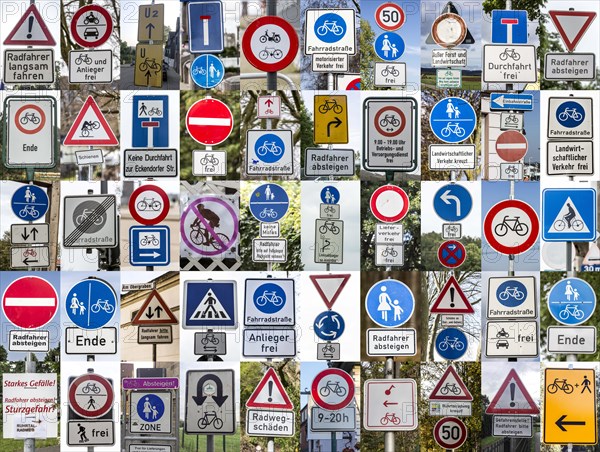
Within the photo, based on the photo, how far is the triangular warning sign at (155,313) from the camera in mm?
7414

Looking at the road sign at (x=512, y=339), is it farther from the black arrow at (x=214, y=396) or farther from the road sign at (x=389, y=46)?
the road sign at (x=389, y=46)

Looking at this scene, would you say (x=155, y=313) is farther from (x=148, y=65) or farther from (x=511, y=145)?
(x=511, y=145)

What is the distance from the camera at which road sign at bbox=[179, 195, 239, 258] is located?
→ 24.4 ft

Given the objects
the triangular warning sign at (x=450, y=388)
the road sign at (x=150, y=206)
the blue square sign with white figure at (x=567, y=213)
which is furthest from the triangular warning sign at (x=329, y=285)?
the blue square sign with white figure at (x=567, y=213)

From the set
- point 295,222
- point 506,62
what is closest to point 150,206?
point 295,222

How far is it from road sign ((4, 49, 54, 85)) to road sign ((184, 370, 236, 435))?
2852 mm

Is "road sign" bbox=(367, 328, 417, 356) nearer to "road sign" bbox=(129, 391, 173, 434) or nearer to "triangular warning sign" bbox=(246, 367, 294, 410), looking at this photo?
"triangular warning sign" bbox=(246, 367, 294, 410)

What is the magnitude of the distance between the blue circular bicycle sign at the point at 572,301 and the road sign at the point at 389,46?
2413 millimetres

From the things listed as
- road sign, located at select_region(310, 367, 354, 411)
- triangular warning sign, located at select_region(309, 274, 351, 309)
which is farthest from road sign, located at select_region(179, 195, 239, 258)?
road sign, located at select_region(310, 367, 354, 411)

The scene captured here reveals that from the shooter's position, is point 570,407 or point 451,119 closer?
point 570,407

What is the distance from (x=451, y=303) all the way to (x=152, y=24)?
3531mm

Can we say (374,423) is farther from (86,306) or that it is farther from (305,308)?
(86,306)

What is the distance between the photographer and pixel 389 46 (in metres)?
7.42

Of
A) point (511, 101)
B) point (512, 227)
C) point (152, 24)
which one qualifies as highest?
point (152, 24)
